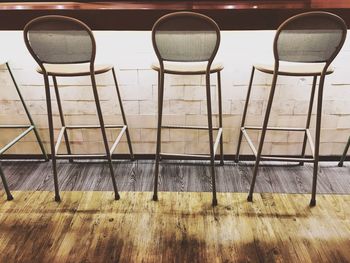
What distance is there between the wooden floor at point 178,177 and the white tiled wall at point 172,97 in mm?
165

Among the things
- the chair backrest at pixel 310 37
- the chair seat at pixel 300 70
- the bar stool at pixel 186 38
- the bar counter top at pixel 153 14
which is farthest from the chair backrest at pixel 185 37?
the chair seat at pixel 300 70

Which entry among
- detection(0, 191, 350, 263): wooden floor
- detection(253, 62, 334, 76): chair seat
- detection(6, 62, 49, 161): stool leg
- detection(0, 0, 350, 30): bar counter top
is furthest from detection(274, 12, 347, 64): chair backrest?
detection(6, 62, 49, 161): stool leg

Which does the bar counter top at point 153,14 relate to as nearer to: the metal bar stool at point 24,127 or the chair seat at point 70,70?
the chair seat at point 70,70

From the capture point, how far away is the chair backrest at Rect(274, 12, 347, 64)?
1940 mm

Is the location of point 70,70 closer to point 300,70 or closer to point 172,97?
point 172,97

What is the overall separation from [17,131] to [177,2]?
1.77m

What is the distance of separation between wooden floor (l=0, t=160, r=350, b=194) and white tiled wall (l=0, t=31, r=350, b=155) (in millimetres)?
165

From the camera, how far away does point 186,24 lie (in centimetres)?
195

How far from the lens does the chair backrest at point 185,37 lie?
1.94 m

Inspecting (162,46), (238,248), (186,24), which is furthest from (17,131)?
(238,248)

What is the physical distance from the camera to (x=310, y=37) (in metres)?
2.01

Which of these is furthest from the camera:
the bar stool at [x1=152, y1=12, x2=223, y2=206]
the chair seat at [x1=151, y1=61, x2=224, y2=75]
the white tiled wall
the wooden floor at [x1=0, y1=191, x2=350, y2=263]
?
the white tiled wall

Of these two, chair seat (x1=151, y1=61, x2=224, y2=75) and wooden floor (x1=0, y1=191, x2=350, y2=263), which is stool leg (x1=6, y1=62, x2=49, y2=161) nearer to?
wooden floor (x1=0, y1=191, x2=350, y2=263)

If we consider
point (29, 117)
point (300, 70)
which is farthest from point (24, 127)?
point (300, 70)
